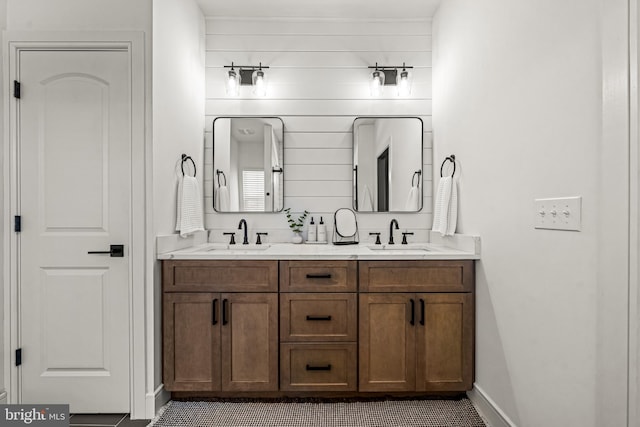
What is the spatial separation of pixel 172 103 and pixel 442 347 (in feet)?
7.26

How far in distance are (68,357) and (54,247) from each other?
2.06ft

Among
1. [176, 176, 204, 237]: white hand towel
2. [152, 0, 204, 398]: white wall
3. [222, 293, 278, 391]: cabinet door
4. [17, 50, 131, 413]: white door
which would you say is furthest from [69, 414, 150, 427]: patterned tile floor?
[176, 176, 204, 237]: white hand towel

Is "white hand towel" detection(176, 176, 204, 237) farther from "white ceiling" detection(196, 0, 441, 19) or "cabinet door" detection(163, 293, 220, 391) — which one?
"white ceiling" detection(196, 0, 441, 19)

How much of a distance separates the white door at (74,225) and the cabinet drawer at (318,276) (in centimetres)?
90

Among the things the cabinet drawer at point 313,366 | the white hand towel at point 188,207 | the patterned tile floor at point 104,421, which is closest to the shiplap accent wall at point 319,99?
the white hand towel at point 188,207

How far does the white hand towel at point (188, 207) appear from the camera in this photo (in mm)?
2188

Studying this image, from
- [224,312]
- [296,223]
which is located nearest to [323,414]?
[224,312]

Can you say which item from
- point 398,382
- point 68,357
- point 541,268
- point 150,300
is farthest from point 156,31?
point 398,382

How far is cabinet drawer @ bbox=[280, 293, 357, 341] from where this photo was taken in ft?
6.46

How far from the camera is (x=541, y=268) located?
1406 millimetres

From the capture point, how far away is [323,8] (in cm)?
254

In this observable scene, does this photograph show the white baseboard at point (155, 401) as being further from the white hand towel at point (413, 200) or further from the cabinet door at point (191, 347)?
the white hand towel at point (413, 200)

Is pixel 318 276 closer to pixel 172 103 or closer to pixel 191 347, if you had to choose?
pixel 191 347

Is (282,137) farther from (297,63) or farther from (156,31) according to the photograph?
(156,31)
